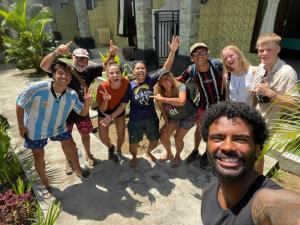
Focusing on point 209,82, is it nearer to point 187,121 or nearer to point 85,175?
point 187,121

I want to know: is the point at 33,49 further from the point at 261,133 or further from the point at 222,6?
the point at 261,133

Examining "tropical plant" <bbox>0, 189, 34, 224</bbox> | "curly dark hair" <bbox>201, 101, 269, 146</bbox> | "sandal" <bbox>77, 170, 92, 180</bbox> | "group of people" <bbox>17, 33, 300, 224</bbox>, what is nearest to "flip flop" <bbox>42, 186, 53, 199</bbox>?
"group of people" <bbox>17, 33, 300, 224</bbox>

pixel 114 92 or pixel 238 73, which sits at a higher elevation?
pixel 238 73

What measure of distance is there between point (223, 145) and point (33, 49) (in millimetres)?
10232

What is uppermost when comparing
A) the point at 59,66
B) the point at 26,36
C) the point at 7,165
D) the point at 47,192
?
the point at 59,66

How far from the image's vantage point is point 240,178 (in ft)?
4.41

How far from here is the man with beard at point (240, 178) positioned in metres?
1.16

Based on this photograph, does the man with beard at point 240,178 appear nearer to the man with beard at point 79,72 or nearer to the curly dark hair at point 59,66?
the curly dark hair at point 59,66

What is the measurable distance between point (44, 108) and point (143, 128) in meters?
1.46

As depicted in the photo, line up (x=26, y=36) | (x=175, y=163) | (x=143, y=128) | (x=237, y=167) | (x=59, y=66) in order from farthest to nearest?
(x=26, y=36), (x=175, y=163), (x=143, y=128), (x=59, y=66), (x=237, y=167)

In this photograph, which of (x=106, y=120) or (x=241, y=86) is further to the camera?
(x=106, y=120)

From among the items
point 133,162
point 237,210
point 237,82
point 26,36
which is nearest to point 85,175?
point 133,162

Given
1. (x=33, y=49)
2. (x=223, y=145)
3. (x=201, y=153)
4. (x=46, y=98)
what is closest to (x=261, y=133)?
(x=223, y=145)

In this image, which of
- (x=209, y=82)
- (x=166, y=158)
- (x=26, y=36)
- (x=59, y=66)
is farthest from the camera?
(x=26, y=36)
